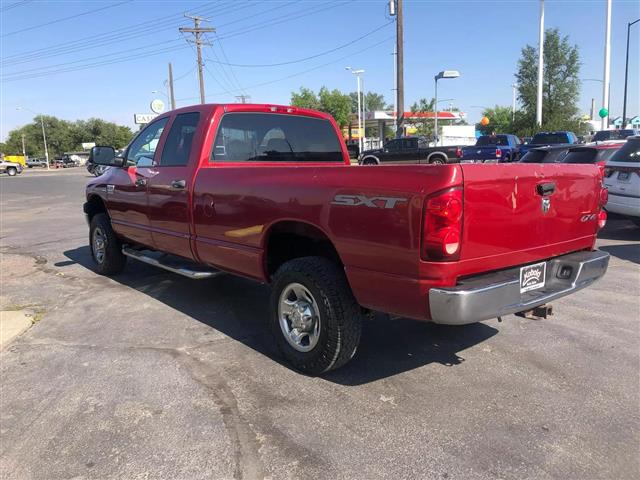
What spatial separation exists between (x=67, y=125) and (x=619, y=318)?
124 metres

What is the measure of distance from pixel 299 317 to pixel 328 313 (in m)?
0.39

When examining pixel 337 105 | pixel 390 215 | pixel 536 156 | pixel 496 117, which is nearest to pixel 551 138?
pixel 536 156

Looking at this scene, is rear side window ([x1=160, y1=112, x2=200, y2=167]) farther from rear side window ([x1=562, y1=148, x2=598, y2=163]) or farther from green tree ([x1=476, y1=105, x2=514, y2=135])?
green tree ([x1=476, y1=105, x2=514, y2=135])

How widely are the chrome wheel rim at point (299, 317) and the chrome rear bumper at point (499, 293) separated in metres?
1.03

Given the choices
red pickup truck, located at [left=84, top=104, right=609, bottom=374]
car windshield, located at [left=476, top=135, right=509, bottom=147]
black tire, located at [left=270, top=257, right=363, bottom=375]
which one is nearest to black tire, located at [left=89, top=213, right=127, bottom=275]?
red pickup truck, located at [left=84, top=104, right=609, bottom=374]

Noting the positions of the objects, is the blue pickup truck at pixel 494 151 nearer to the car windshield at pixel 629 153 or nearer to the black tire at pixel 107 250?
the car windshield at pixel 629 153

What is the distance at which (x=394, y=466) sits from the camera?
269 cm

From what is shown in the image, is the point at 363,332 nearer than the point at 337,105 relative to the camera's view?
Yes

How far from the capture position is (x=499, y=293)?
301 centimetres

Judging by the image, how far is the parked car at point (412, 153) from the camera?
23172 mm

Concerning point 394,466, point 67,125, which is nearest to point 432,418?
point 394,466

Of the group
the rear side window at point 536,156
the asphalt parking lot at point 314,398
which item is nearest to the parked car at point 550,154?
the rear side window at point 536,156

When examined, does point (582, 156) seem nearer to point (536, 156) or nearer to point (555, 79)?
point (536, 156)

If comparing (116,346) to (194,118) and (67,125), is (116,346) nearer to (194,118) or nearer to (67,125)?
(194,118)
